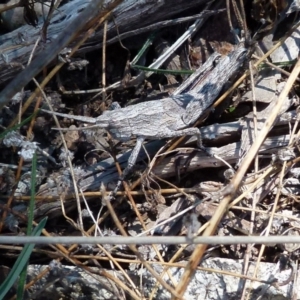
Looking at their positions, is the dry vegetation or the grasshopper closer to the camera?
the dry vegetation

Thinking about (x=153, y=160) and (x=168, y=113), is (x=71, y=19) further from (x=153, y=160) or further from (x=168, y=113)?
(x=153, y=160)

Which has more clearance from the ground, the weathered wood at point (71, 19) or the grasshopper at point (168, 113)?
the weathered wood at point (71, 19)

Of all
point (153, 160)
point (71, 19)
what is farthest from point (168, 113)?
point (71, 19)

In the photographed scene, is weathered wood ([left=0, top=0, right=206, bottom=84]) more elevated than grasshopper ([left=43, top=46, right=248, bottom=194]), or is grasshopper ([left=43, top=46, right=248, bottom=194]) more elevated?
weathered wood ([left=0, top=0, right=206, bottom=84])

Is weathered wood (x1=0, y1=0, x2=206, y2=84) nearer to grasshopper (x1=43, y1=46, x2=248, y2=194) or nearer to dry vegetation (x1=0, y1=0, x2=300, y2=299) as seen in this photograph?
dry vegetation (x1=0, y1=0, x2=300, y2=299)

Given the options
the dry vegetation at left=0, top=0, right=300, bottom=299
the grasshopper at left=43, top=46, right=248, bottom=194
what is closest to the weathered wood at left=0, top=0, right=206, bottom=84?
the dry vegetation at left=0, top=0, right=300, bottom=299

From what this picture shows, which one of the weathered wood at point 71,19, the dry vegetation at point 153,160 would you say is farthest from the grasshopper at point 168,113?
the weathered wood at point 71,19

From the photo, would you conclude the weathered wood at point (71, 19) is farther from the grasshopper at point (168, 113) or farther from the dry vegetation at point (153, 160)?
the grasshopper at point (168, 113)

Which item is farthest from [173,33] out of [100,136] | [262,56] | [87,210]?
[87,210]
